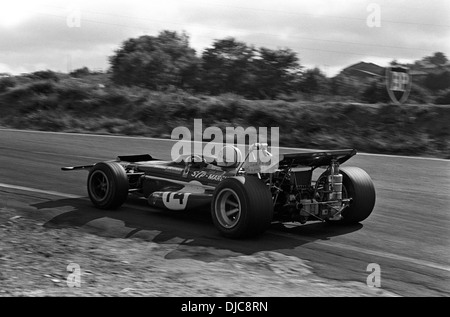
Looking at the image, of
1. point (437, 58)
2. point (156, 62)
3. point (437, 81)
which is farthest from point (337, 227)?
point (437, 58)

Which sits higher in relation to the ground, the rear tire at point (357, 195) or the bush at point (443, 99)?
the bush at point (443, 99)

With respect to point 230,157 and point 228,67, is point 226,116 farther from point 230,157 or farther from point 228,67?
point 230,157

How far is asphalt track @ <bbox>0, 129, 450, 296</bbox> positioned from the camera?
6.22 meters

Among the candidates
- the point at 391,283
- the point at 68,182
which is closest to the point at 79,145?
the point at 68,182

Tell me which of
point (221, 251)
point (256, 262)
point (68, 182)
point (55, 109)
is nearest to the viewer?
point (256, 262)

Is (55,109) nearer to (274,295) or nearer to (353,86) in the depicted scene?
(353,86)

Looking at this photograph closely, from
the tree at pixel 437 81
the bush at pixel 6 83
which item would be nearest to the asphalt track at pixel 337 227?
the tree at pixel 437 81

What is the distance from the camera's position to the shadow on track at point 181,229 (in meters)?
6.77

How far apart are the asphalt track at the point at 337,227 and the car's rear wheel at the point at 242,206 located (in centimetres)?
16

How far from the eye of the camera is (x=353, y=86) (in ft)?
96.6

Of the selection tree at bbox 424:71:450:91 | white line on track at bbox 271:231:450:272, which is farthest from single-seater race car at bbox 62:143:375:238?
tree at bbox 424:71:450:91

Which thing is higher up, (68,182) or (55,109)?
(55,109)

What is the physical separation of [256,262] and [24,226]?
3.18 meters

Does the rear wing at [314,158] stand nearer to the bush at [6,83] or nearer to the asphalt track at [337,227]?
the asphalt track at [337,227]
